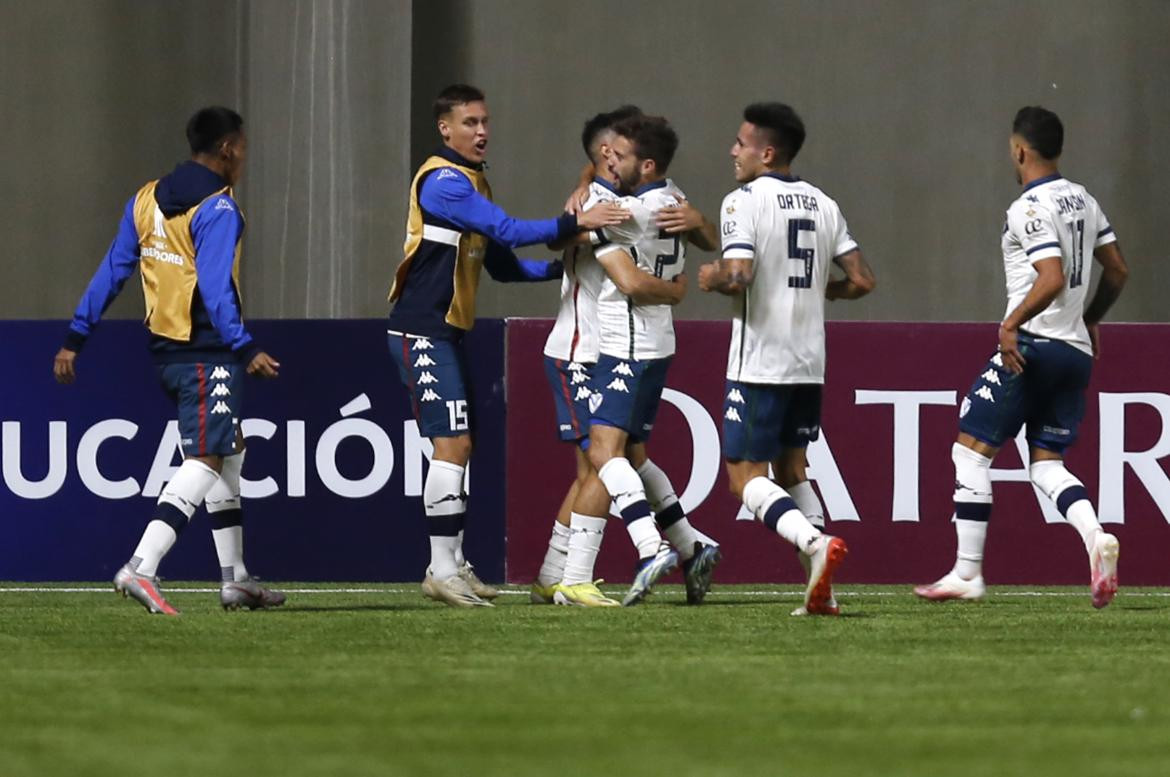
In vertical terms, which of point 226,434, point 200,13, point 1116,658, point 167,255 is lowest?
point 1116,658

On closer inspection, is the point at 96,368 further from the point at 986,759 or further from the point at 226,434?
the point at 986,759

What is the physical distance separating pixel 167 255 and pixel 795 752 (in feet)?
14.9

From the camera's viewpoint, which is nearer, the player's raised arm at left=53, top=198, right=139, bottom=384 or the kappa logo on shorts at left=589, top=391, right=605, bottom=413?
the player's raised arm at left=53, top=198, right=139, bottom=384

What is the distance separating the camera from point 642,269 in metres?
8.52

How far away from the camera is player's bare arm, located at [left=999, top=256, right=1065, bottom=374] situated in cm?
820

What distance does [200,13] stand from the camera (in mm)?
14469

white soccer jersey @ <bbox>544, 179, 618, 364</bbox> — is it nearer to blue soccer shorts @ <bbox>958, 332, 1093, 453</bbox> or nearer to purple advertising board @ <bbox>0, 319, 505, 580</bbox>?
purple advertising board @ <bbox>0, 319, 505, 580</bbox>

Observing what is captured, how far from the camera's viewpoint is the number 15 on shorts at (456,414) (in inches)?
338

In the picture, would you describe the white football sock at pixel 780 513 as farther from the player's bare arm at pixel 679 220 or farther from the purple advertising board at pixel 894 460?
A: the purple advertising board at pixel 894 460

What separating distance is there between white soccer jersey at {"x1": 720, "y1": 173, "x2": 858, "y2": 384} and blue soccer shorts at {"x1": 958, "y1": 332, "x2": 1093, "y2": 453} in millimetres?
873

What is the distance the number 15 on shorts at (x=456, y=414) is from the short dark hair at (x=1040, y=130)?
2433 millimetres

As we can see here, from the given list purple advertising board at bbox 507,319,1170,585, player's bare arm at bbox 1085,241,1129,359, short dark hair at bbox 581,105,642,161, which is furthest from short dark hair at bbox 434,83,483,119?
player's bare arm at bbox 1085,241,1129,359

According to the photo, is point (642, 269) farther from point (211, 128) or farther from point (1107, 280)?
point (1107, 280)

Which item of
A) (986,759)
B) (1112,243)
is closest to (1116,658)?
(986,759)
